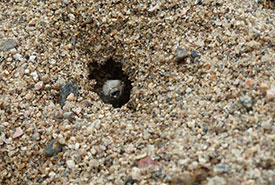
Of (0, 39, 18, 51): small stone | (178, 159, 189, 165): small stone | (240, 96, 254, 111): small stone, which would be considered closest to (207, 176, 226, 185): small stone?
(178, 159, 189, 165): small stone

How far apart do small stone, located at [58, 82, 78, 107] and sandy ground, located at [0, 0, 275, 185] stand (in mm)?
29

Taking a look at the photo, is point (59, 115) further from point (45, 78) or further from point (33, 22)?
point (33, 22)

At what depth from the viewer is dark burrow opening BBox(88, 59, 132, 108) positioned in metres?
2.46

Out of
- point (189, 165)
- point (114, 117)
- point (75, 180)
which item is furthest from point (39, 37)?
point (189, 165)

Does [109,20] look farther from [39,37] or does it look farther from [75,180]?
[75,180]

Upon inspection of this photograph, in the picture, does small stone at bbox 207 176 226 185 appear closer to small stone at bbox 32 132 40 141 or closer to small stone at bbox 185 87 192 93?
small stone at bbox 185 87 192 93

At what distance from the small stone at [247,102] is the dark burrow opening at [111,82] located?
32.2 inches

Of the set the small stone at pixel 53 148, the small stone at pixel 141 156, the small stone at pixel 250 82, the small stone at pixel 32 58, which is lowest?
the small stone at pixel 53 148

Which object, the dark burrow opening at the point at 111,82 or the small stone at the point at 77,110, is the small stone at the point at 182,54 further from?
the small stone at the point at 77,110

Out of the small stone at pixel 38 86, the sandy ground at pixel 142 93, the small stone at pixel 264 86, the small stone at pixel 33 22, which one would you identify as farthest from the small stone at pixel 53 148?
the small stone at pixel 264 86

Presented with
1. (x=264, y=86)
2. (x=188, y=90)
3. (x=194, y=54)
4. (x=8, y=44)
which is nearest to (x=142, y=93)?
(x=188, y=90)

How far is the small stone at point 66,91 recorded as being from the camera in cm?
239

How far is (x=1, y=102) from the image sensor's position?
2.36 meters

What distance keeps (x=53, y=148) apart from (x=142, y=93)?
2.20 feet
